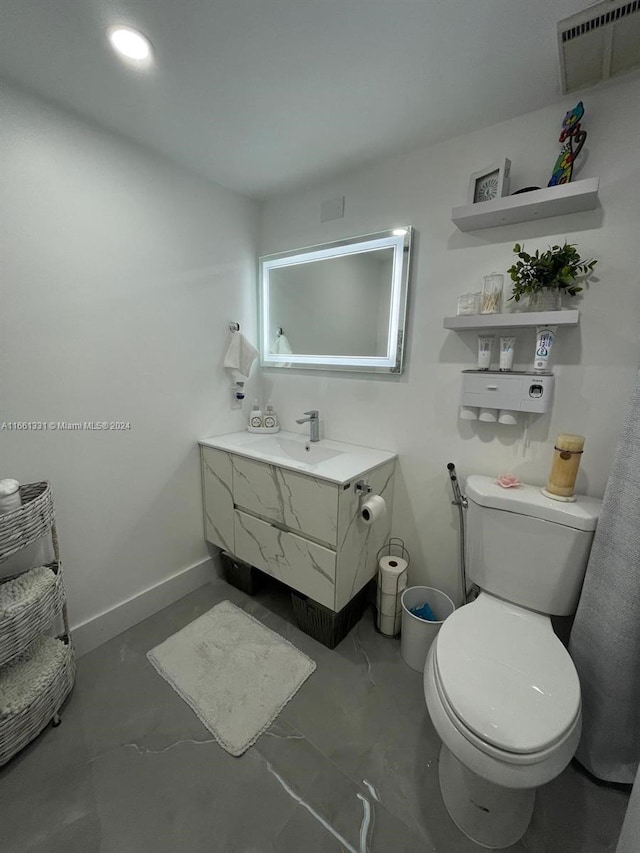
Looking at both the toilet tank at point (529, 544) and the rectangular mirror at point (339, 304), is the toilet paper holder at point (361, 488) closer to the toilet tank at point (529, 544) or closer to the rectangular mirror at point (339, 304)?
the toilet tank at point (529, 544)

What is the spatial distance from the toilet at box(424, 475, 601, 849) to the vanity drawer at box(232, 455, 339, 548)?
56cm

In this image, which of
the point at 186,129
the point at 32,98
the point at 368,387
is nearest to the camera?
the point at 32,98

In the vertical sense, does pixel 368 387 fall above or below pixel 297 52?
below

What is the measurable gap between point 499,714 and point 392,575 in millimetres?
732

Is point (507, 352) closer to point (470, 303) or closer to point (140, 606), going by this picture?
point (470, 303)

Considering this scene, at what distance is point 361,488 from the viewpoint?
4.74 feet

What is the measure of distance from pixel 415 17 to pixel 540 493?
1.54 metres

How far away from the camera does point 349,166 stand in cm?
163

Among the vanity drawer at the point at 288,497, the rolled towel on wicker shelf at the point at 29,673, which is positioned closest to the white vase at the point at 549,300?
the vanity drawer at the point at 288,497

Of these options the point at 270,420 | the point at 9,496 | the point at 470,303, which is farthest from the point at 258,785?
the point at 470,303

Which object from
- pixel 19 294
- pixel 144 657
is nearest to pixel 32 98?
pixel 19 294

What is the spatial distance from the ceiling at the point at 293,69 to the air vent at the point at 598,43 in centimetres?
4

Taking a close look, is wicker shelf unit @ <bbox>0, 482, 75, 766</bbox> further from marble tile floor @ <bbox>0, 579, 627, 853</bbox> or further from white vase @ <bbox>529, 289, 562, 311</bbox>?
white vase @ <bbox>529, 289, 562, 311</bbox>

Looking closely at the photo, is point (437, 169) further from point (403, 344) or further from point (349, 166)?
point (403, 344)
